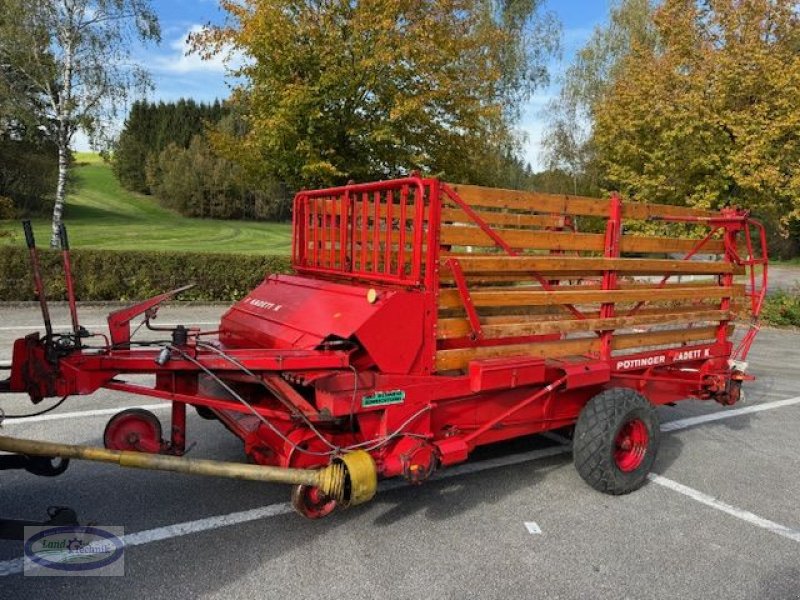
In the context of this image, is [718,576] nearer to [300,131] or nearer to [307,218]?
[307,218]

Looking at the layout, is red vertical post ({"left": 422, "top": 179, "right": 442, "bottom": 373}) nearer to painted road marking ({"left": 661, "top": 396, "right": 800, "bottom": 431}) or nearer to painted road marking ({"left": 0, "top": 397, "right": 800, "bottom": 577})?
painted road marking ({"left": 0, "top": 397, "right": 800, "bottom": 577})

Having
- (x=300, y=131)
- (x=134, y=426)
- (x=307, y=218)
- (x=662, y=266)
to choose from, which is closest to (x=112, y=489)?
(x=134, y=426)

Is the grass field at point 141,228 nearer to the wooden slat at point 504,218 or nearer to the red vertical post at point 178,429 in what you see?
the wooden slat at point 504,218

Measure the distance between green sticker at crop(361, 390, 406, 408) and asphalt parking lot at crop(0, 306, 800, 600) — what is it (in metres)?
0.79

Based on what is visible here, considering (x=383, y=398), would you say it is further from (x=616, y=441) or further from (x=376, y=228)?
(x=616, y=441)

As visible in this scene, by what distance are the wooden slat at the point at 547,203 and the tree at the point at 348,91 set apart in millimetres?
8419

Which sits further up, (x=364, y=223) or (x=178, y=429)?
(x=364, y=223)

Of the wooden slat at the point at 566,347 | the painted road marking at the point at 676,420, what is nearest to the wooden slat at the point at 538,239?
the wooden slat at the point at 566,347

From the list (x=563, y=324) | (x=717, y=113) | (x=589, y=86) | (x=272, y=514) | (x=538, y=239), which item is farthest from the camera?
(x=589, y=86)

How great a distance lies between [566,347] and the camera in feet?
14.0

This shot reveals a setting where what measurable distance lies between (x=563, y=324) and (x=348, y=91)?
9741 millimetres

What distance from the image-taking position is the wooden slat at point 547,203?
158 inches

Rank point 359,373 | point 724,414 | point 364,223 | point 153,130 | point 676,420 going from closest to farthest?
Answer: point 359,373, point 364,223, point 676,420, point 724,414, point 153,130

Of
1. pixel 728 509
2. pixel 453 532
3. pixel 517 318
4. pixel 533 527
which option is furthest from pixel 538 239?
pixel 728 509
